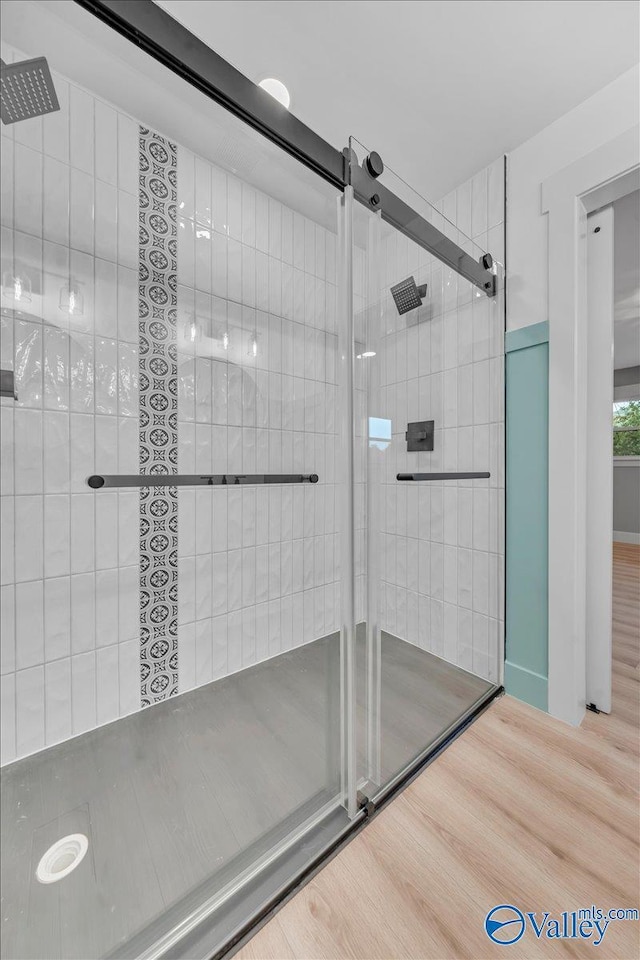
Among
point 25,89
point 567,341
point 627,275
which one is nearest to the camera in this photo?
point 25,89

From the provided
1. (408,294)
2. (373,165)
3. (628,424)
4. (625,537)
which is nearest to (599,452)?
(628,424)

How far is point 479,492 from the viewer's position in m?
1.53

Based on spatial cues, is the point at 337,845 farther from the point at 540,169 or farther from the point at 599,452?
the point at 540,169

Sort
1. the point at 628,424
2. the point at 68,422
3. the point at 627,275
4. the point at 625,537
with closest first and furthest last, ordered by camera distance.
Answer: the point at 68,422 < the point at 628,424 < the point at 627,275 < the point at 625,537

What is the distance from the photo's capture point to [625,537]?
254cm

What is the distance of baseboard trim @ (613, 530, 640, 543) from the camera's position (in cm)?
248

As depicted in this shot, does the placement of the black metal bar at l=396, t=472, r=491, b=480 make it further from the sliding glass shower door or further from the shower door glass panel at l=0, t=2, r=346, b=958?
the shower door glass panel at l=0, t=2, r=346, b=958

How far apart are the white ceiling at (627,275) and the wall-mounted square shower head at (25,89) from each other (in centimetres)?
186

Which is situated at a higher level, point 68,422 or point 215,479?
point 68,422

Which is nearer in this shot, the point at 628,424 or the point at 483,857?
the point at 483,857

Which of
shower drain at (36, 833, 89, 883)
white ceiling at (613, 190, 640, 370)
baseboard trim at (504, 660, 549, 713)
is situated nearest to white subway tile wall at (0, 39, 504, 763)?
shower drain at (36, 833, 89, 883)

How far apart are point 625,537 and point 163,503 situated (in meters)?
2.88

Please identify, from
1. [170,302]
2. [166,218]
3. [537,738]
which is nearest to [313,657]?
[537,738]

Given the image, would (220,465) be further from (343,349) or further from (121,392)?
(343,349)
